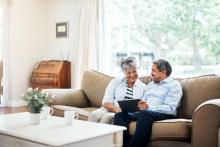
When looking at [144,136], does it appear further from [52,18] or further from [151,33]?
[52,18]

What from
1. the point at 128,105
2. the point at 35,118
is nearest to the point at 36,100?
the point at 35,118

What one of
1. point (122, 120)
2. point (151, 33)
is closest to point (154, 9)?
point (151, 33)

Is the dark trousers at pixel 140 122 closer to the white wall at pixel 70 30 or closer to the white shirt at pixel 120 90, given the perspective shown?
the white shirt at pixel 120 90

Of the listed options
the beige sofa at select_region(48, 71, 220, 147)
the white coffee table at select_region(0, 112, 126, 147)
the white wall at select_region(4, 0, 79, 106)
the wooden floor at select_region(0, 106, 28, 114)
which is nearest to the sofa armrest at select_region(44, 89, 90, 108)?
the beige sofa at select_region(48, 71, 220, 147)

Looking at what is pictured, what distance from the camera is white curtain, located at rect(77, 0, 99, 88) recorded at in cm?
573

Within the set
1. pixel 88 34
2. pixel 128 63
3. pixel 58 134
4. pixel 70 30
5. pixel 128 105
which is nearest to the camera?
pixel 58 134

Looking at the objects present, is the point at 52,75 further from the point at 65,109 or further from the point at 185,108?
the point at 185,108

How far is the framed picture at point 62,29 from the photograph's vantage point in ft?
21.3

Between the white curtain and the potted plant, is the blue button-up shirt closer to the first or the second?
the potted plant

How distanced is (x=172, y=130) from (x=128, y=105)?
49cm

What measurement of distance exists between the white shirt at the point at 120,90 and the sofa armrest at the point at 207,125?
0.90m

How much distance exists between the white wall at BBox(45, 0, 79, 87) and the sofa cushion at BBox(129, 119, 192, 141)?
3375mm

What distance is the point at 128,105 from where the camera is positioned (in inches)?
121

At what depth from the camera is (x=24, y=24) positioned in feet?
22.1
